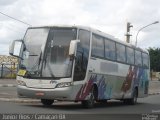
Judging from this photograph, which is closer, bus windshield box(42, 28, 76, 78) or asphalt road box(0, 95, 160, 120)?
asphalt road box(0, 95, 160, 120)

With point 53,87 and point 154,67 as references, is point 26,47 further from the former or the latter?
point 154,67

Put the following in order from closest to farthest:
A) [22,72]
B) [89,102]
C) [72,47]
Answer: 1. [72,47]
2. [22,72]
3. [89,102]

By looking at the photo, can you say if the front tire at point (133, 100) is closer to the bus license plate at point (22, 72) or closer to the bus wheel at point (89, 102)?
the bus wheel at point (89, 102)

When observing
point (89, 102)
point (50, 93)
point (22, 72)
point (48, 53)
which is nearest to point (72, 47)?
point (48, 53)

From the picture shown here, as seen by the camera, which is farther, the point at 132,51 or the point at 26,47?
the point at 132,51

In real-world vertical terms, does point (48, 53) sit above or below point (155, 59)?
below

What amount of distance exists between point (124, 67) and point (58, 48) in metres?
7.65

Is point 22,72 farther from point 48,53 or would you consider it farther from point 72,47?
point 72,47

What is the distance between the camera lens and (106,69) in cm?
2475

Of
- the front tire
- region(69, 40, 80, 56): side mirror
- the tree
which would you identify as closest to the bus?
region(69, 40, 80, 56): side mirror

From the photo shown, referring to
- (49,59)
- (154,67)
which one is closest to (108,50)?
(49,59)

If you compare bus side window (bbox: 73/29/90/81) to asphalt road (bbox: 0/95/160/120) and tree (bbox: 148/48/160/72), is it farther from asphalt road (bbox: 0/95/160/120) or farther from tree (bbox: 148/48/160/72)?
tree (bbox: 148/48/160/72)

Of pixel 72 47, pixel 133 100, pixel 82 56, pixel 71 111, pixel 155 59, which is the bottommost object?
pixel 71 111

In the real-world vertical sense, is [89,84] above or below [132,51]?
below
